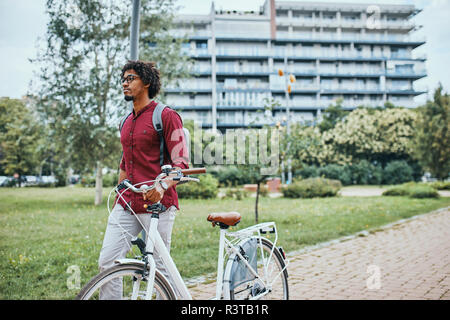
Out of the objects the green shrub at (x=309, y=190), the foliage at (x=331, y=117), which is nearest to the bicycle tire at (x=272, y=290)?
the green shrub at (x=309, y=190)

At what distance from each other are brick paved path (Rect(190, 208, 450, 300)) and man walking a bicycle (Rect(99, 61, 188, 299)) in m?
1.71

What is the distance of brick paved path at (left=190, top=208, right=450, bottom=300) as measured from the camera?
4148 millimetres

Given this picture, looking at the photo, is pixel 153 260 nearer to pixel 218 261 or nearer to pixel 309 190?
pixel 218 261

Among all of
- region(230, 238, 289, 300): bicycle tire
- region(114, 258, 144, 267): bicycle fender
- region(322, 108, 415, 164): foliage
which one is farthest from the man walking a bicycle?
region(322, 108, 415, 164): foliage

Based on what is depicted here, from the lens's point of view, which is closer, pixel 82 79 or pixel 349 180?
pixel 82 79

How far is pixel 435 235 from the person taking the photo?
7.59 metres

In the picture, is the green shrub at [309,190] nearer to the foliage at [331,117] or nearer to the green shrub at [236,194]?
the green shrub at [236,194]

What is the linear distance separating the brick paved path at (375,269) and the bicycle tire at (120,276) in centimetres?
186

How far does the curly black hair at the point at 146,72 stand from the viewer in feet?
9.37

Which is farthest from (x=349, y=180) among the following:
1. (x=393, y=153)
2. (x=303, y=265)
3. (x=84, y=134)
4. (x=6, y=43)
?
(x=6, y=43)

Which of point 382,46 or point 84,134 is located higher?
point 382,46

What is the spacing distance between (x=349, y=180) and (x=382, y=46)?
112 ft

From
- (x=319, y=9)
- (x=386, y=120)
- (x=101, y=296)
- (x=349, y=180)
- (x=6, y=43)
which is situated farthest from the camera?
(x=319, y=9)
